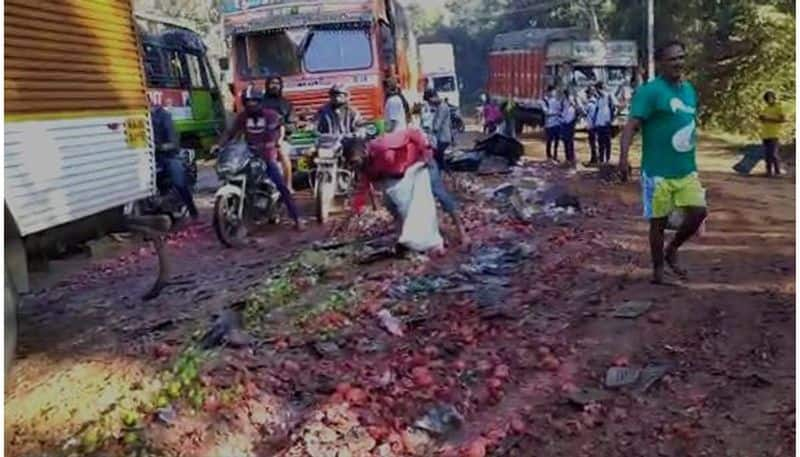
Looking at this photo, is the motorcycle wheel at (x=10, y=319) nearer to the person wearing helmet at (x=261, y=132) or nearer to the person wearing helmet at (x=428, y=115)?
the person wearing helmet at (x=261, y=132)

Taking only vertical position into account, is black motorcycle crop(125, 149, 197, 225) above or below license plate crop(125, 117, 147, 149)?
below

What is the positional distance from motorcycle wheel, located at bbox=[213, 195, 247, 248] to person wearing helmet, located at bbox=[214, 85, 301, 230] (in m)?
0.62

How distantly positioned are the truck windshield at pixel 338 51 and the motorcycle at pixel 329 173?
3.34 metres

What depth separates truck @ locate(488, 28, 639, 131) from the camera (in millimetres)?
28755

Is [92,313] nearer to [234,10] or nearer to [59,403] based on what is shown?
[59,403]

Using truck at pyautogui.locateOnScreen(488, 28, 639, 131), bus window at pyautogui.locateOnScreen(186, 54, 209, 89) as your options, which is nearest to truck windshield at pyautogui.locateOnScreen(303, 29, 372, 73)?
bus window at pyautogui.locateOnScreen(186, 54, 209, 89)

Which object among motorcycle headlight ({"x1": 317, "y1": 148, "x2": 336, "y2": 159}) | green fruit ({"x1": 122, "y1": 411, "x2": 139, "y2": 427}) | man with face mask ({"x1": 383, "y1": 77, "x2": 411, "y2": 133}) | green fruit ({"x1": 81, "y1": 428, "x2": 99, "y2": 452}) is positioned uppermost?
man with face mask ({"x1": 383, "y1": 77, "x2": 411, "y2": 133})

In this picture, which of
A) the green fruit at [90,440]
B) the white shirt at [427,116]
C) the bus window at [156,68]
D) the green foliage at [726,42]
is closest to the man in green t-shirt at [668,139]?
the green fruit at [90,440]

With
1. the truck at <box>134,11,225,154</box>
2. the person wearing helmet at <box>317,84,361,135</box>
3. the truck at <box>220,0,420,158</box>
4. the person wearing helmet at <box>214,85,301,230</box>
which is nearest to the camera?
the person wearing helmet at <box>214,85,301,230</box>

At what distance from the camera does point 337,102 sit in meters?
11.4

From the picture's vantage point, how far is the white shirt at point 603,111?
16844mm

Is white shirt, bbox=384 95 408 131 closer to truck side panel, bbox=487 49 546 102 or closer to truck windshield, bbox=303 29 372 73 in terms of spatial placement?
truck windshield, bbox=303 29 372 73

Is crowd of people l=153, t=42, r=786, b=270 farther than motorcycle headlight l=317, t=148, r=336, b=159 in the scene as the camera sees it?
No

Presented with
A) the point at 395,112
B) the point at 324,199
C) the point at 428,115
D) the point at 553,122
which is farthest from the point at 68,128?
the point at 553,122
